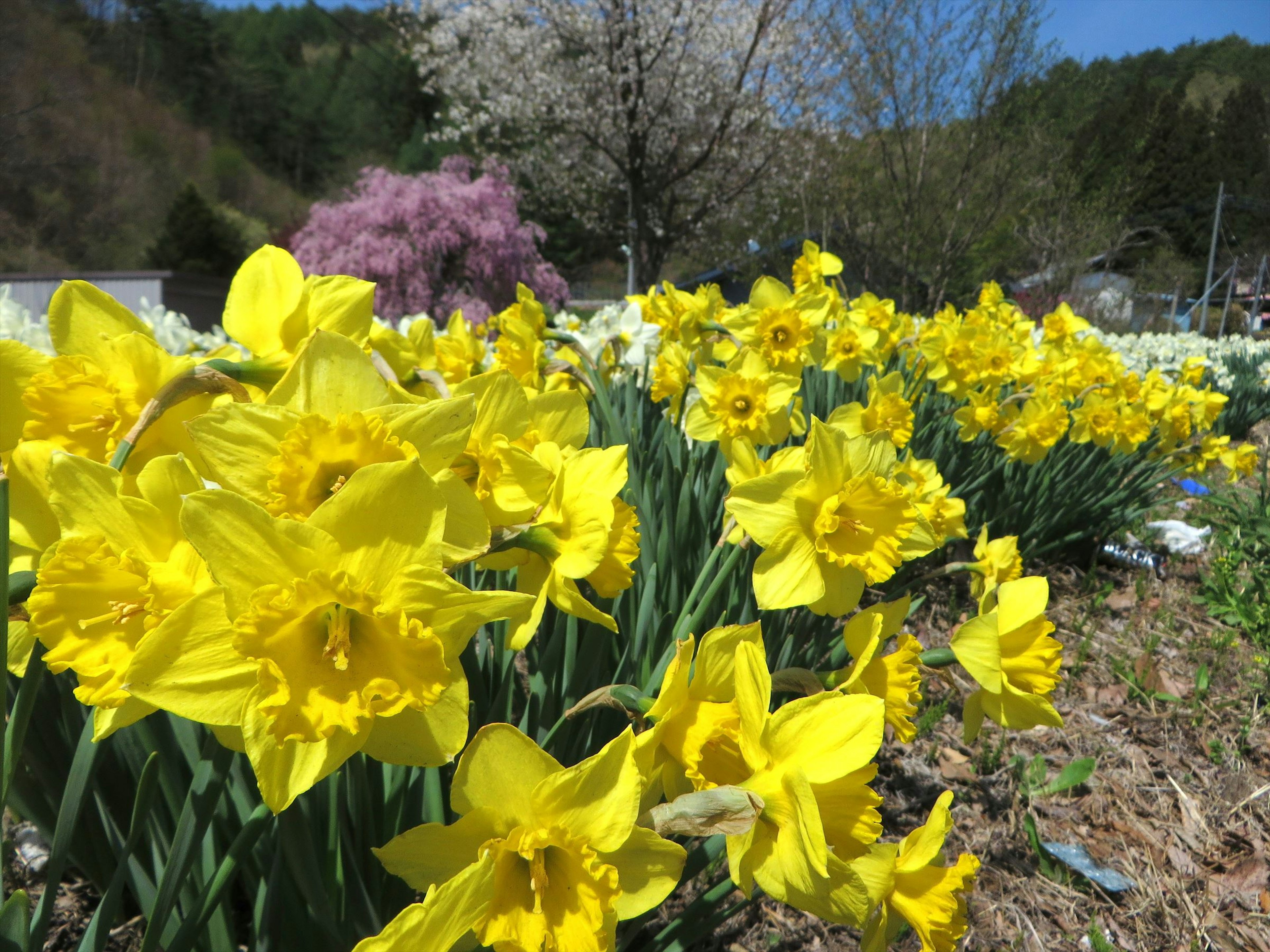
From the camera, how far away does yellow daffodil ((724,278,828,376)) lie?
2090 millimetres

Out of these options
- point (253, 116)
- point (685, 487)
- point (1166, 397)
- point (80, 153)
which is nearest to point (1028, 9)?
point (1166, 397)

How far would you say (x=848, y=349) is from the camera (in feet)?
8.01

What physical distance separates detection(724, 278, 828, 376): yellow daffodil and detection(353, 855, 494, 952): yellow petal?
1728 mm

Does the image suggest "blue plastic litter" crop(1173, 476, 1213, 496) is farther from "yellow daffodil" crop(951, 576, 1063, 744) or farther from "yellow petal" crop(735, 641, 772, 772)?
"yellow petal" crop(735, 641, 772, 772)

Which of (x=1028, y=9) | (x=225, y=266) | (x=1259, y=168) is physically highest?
(x=1259, y=168)

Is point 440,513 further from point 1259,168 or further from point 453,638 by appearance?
point 1259,168

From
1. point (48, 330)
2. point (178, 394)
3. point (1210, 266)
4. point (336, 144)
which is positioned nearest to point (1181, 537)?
point (178, 394)

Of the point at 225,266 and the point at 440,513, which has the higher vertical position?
the point at 440,513

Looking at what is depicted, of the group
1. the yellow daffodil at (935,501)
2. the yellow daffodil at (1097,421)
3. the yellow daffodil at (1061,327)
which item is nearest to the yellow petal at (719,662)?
the yellow daffodil at (935,501)

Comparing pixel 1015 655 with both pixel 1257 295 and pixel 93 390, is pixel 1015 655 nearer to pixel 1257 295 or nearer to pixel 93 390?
pixel 93 390

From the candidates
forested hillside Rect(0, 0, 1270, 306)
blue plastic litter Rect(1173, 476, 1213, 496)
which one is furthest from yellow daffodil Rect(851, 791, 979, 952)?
forested hillside Rect(0, 0, 1270, 306)

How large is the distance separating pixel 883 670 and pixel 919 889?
243mm

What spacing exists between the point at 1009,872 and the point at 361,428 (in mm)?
1768

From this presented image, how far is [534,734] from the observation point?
1.03 meters
